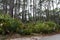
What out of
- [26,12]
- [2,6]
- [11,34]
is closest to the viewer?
[11,34]

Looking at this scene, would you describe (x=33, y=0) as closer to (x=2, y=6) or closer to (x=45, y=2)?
(x=45, y=2)

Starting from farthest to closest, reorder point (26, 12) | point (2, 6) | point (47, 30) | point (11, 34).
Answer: point (26, 12)
point (2, 6)
point (47, 30)
point (11, 34)

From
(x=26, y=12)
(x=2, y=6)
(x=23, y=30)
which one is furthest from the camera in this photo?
(x=26, y=12)

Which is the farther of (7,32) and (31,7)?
(31,7)

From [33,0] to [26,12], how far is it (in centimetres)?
369

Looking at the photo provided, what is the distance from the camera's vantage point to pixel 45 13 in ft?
132

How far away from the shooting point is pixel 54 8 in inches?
1610

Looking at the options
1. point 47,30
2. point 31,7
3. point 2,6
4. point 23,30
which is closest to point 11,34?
point 23,30

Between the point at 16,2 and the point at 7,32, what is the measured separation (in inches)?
895

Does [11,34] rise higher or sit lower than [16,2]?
lower

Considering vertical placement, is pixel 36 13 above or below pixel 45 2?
below

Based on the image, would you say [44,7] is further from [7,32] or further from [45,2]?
[7,32]

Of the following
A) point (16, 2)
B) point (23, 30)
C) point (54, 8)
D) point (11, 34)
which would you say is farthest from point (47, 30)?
point (54, 8)

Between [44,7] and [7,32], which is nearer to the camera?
[7,32]
